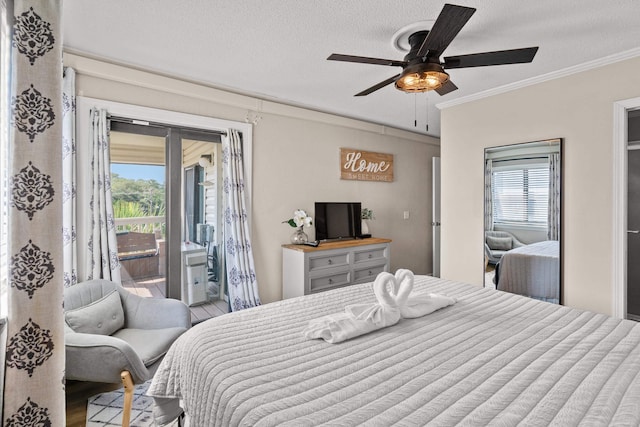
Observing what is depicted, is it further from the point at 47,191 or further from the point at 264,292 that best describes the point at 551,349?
the point at 264,292

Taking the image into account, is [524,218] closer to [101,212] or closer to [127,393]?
[127,393]

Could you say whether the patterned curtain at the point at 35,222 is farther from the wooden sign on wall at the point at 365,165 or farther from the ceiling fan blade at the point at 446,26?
the wooden sign on wall at the point at 365,165

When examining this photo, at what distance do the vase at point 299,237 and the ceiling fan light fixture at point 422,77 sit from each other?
87.9 inches

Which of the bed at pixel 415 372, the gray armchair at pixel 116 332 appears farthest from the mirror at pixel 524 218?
the gray armchair at pixel 116 332

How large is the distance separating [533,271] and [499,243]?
39 cm

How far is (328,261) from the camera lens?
3.77 meters

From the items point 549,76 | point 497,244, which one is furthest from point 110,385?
point 549,76

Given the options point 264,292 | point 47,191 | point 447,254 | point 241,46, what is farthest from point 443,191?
point 47,191

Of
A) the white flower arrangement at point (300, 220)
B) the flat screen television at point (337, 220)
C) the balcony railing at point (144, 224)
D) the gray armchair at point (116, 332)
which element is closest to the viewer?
the gray armchair at point (116, 332)

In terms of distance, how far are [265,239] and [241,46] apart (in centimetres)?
203

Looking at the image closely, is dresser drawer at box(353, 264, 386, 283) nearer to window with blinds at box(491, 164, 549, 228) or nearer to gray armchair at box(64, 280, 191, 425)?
window with blinds at box(491, 164, 549, 228)

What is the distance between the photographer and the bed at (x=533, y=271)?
9.76ft

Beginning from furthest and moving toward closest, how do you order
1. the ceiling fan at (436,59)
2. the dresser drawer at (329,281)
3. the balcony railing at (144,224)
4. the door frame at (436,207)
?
the door frame at (436,207) → the dresser drawer at (329,281) → the balcony railing at (144,224) → the ceiling fan at (436,59)

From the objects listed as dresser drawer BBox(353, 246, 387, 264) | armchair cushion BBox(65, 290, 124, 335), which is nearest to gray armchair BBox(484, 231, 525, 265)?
dresser drawer BBox(353, 246, 387, 264)
